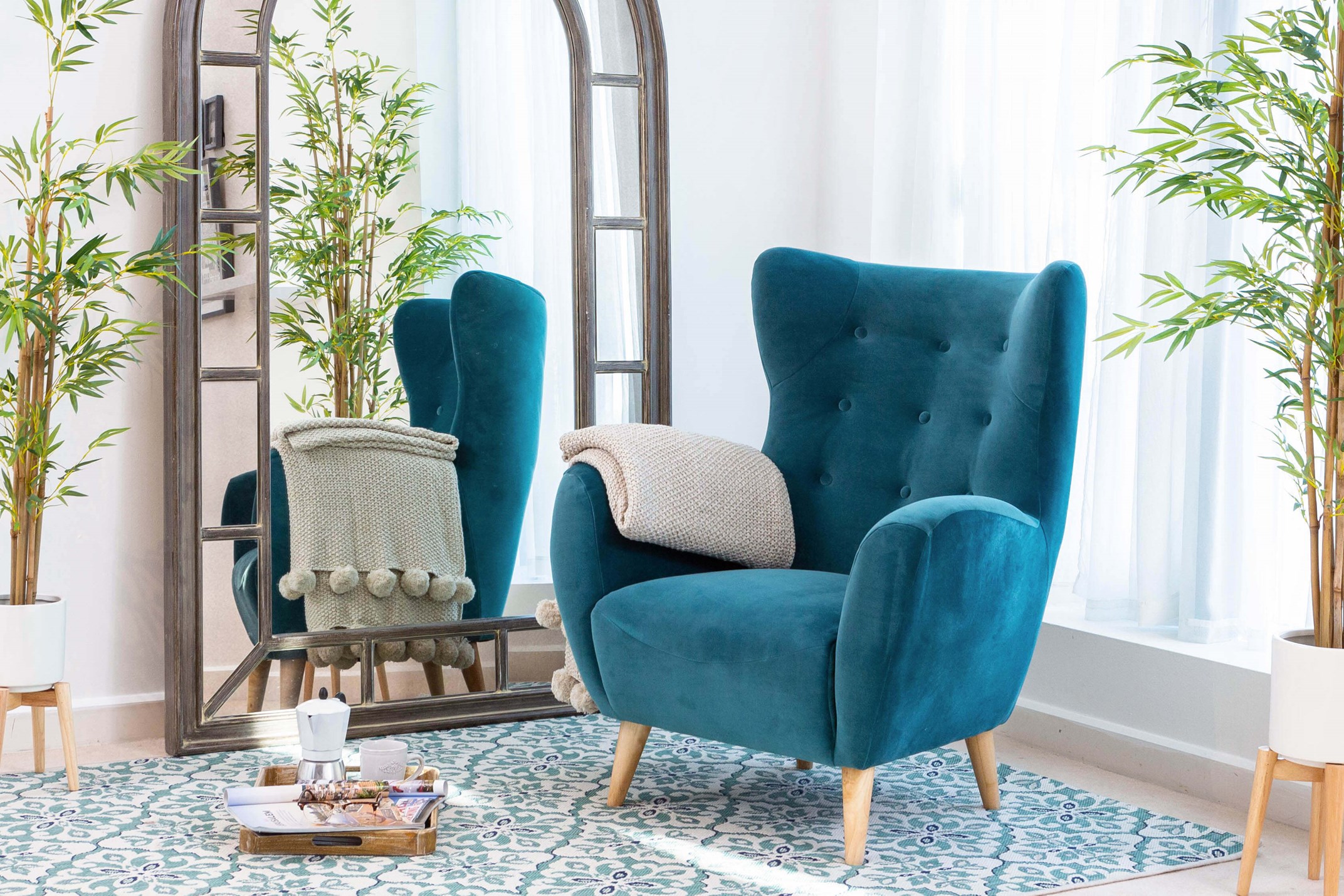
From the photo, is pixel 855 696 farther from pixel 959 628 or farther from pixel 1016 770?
pixel 1016 770

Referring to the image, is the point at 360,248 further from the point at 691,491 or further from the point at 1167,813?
the point at 1167,813

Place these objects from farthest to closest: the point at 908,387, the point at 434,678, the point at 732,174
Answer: the point at 732,174 < the point at 434,678 < the point at 908,387

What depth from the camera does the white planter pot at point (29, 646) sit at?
241cm

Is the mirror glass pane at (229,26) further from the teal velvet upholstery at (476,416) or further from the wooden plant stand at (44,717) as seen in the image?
the wooden plant stand at (44,717)

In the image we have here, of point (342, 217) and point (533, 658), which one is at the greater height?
point (342, 217)

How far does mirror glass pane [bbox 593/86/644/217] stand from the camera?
3.15 metres

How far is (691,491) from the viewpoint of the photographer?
7.91 ft

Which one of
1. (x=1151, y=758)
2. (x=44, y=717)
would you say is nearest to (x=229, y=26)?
(x=44, y=717)

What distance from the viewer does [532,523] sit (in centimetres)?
304

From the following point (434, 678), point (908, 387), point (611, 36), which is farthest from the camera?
point (611, 36)

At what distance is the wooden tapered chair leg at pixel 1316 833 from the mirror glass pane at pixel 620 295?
5.68 ft

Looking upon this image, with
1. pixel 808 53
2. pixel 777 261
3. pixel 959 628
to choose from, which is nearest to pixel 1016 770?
pixel 959 628

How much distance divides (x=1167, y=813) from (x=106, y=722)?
2.05 meters

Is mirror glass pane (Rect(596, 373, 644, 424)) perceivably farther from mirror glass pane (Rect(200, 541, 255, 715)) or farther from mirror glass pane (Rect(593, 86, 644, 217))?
mirror glass pane (Rect(200, 541, 255, 715))
